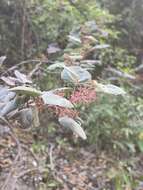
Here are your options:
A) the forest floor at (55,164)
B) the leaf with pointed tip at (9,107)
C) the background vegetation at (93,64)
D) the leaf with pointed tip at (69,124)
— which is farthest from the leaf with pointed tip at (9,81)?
the background vegetation at (93,64)

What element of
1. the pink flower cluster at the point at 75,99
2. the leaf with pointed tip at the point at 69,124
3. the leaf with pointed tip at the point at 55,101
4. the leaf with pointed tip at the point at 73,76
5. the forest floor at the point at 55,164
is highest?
the leaf with pointed tip at the point at 55,101

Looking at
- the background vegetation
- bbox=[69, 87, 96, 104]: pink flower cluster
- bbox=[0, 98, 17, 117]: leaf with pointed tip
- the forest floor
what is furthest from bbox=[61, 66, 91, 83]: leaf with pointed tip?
the background vegetation

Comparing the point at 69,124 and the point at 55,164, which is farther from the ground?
the point at 69,124

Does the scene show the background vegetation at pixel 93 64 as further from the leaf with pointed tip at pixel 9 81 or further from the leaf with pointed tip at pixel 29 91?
the leaf with pointed tip at pixel 29 91

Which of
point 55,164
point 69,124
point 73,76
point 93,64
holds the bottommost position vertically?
point 55,164

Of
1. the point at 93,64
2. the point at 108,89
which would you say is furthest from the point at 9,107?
the point at 93,64

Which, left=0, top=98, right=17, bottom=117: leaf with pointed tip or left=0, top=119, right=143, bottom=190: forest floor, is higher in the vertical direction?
left=0, top=98, right=17, bottom=117: leaf with pointed tip

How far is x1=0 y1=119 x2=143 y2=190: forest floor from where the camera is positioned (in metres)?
2.76

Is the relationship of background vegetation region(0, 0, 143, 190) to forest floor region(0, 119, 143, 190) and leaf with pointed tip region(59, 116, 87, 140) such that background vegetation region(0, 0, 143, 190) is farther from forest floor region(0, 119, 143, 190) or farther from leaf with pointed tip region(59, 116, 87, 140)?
leaf with pointed tip region(59, 116, 87, 140)

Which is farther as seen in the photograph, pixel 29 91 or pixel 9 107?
pixel 9 107

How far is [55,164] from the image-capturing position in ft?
9.81

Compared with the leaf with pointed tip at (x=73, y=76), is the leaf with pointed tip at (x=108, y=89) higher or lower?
lower

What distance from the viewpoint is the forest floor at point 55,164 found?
276cm

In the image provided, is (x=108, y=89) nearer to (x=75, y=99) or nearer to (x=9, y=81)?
(x=75, y=99)
